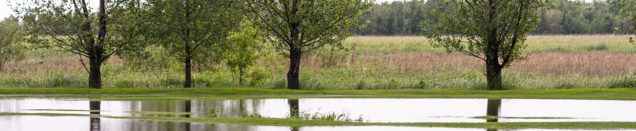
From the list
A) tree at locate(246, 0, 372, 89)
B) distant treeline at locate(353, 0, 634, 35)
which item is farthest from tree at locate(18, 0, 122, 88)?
distant treeline at locate(353, 0, 634, 35)

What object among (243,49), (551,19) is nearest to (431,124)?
(243,49)

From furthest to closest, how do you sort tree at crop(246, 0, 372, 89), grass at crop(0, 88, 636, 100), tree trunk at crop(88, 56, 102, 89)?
tree trunk at crop(88, 56, 102, 89) < tree at crop(246, 0, 372, 89) < grass at crop(0, 88, 636, 100)

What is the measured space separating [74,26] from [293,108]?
1212 cm

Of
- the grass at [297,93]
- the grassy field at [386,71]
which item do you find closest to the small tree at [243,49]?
the grassy field at [386,71]

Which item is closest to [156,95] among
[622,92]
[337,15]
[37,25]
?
[37,25]

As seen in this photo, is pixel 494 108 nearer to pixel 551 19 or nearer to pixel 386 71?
pixel 386 71

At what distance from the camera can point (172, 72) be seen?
37.1m

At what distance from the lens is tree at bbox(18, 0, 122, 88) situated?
2795cm

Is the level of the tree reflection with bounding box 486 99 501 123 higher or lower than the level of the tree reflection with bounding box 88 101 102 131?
lower

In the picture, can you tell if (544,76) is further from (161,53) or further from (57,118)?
(57,118)

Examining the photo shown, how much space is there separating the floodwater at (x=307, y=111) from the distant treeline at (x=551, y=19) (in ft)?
273

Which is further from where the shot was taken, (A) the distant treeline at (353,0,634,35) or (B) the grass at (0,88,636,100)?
(A) the distant treeline at (353,0,634,35)

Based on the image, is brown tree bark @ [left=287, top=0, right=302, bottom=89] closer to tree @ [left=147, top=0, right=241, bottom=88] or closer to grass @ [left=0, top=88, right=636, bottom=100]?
grass @ [left=0, top=88, right=636, bottom=100]

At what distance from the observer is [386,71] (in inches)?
1662
